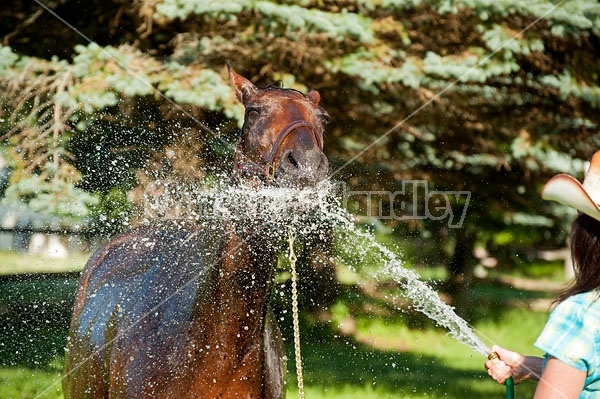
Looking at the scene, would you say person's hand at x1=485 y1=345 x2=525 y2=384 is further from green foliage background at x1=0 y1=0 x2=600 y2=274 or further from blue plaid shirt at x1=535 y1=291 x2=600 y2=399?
green foliage background at x1=0 y1=0 x2=600 y2=274

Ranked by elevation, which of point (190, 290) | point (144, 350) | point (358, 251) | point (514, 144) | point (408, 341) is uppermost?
point (190, 290)

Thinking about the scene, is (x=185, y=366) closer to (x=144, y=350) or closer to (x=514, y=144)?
(x=144, y=350)

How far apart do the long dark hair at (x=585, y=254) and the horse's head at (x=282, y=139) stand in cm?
114

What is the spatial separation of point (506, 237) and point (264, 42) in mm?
6383

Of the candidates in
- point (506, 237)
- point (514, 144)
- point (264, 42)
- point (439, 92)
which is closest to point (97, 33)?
point (264, 42)

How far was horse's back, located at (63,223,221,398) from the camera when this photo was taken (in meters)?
3.52

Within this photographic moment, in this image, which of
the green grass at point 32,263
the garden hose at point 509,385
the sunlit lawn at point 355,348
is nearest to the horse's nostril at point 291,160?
the garden hose at point 509,385

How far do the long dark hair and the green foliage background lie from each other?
5631mm

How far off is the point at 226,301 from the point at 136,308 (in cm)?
68

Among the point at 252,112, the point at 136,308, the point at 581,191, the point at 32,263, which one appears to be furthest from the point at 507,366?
the point at 32,263

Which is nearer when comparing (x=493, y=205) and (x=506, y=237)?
(x=493, y=205)

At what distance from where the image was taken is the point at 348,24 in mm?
7930

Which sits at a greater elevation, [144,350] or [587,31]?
[587,31]

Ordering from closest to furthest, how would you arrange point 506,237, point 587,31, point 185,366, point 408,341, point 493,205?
point 185,366, point 587,31, point 493,205, point 408,341, point 506,237
